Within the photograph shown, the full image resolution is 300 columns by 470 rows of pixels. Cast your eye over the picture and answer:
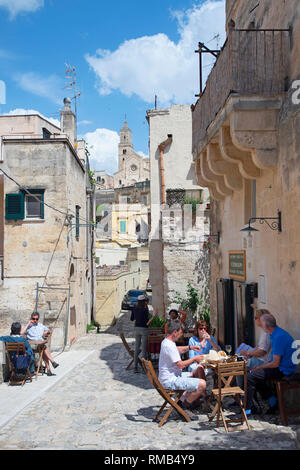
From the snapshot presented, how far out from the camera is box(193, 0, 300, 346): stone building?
6152 millimetres

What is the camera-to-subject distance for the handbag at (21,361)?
8.63 metres

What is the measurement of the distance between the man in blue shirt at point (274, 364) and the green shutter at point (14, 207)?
1014 cm

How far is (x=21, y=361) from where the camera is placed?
8633 mm

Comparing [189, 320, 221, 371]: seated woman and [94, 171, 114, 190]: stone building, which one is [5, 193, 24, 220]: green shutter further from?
[94, 171, 114, 190]: stone building

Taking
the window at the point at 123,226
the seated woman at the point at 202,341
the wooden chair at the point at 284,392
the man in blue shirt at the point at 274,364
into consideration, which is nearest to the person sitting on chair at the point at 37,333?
the seated woman at the point at 202,341

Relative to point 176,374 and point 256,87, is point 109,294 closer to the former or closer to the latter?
point 176,374

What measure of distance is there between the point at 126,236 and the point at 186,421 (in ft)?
146

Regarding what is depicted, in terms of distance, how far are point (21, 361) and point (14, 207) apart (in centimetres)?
667

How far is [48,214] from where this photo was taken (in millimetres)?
14133

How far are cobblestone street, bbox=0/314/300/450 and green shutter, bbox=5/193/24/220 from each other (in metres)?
6.76

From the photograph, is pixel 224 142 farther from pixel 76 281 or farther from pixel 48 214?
pixel 76 281

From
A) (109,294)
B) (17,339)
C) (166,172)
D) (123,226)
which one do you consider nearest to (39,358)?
(17,339)

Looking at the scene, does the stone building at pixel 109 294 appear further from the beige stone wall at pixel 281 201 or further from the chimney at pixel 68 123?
the beige stone wall at pixel 281 201

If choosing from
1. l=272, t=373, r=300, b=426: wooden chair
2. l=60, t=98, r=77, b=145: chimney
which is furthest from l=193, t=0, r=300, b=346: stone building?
l=60, t=98, r=77, b=145: chimney
